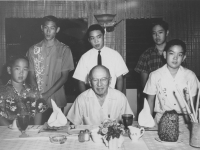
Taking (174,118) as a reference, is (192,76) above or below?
above

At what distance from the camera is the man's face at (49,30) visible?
3.45 meters

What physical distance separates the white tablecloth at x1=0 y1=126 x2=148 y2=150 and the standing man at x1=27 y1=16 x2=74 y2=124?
70.8 inches

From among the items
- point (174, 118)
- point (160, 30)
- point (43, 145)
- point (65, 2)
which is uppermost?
point (65, 2)

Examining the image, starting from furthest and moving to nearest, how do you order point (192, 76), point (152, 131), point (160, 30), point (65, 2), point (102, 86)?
point (65, 2) < point (160, 30) < point (192, 76) < point (102, 86) < point (152, 131)

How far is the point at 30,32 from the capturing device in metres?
3.82

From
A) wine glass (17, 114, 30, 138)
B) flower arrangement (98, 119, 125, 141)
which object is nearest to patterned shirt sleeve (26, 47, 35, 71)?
wine glass (17, 114, 30, 138)

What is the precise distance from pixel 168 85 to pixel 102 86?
67 centimetres

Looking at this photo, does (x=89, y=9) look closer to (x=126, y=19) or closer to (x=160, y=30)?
(x=126, y=19)

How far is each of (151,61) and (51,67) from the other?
4.28ft

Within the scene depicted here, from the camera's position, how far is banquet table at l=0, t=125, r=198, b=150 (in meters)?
1.39

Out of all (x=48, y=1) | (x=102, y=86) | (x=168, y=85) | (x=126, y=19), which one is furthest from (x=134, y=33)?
(x=102, y=86)

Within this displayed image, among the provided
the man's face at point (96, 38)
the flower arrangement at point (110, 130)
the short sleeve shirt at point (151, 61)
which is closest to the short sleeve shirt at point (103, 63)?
the man's face at point (96, 38)

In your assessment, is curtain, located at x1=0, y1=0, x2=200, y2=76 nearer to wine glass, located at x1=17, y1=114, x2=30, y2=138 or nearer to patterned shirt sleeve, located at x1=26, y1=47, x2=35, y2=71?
patterned shirt sleeve, located at x1=26, y1=47, x2=35, y2=71

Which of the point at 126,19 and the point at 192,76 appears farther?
the point at 126,19
